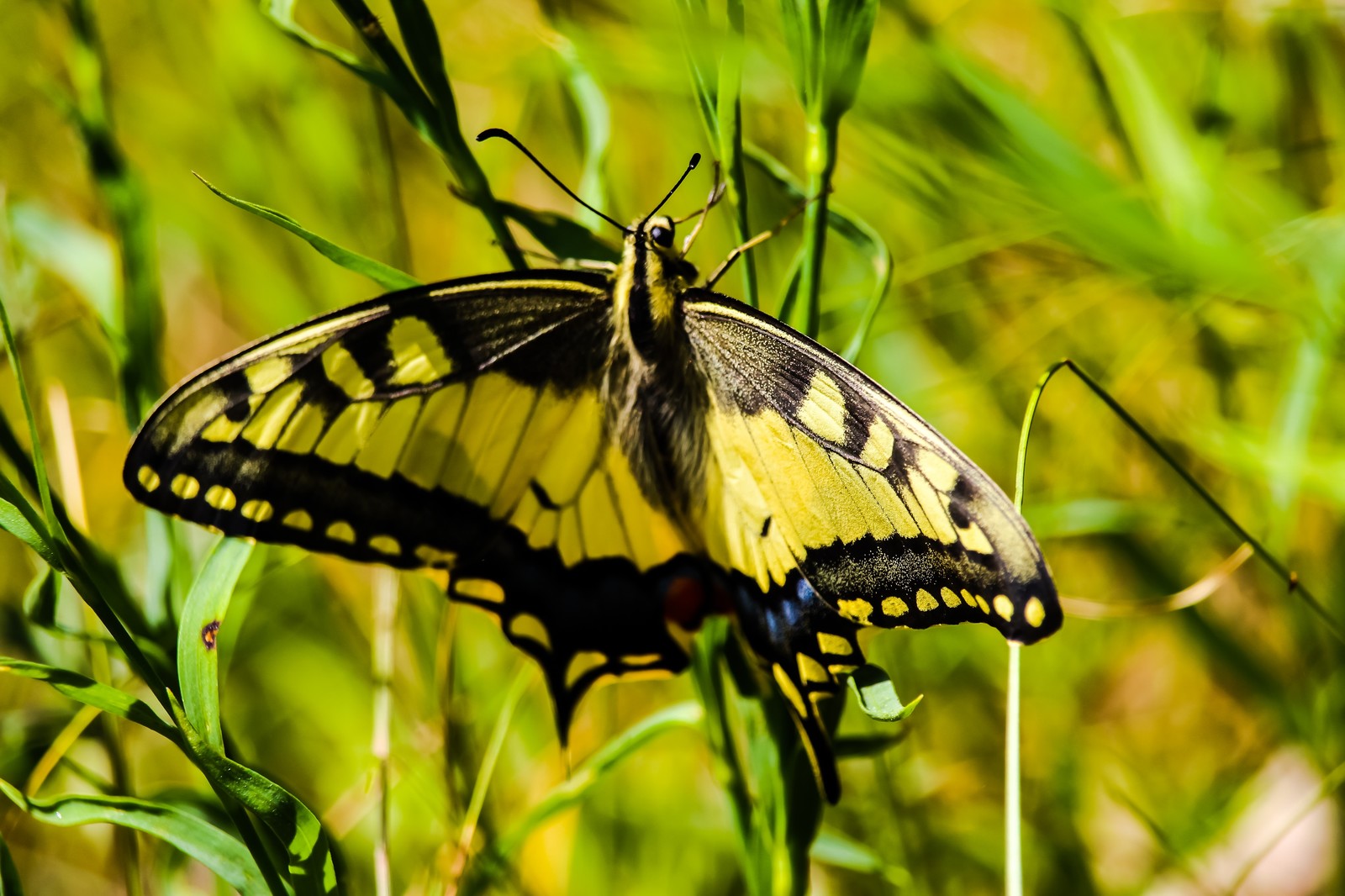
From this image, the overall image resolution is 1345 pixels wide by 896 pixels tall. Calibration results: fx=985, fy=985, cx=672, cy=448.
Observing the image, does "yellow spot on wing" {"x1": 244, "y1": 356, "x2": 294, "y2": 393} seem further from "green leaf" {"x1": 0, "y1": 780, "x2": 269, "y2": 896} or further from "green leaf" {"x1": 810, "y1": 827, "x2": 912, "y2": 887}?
"green leaf" {"x1": 810, "y1": 827, "x2": 912, "y2": 887}

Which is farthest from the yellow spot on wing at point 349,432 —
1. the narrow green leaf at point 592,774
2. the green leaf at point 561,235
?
the narrow green leaf at point 592,774

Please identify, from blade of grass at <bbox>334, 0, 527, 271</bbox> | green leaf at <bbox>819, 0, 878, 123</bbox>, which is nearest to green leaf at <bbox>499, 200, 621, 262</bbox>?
blade of grass at <bbox>334, 0, 527, 271</bbox>

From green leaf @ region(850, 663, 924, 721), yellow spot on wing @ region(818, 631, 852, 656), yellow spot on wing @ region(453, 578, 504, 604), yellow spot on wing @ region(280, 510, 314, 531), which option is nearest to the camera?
green leaf @ region(850, 663, 924, 721)

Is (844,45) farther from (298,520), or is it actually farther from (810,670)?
(298,520)

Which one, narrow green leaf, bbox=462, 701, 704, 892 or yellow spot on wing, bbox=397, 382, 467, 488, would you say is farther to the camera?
yellow spot on wing, bbox=397, 382, 467, 488

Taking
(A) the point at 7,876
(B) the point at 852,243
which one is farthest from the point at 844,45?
(A) the point at 7,876

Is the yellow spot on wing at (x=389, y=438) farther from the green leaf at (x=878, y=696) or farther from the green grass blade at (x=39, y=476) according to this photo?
the green leaf at (x=878, y=696)
